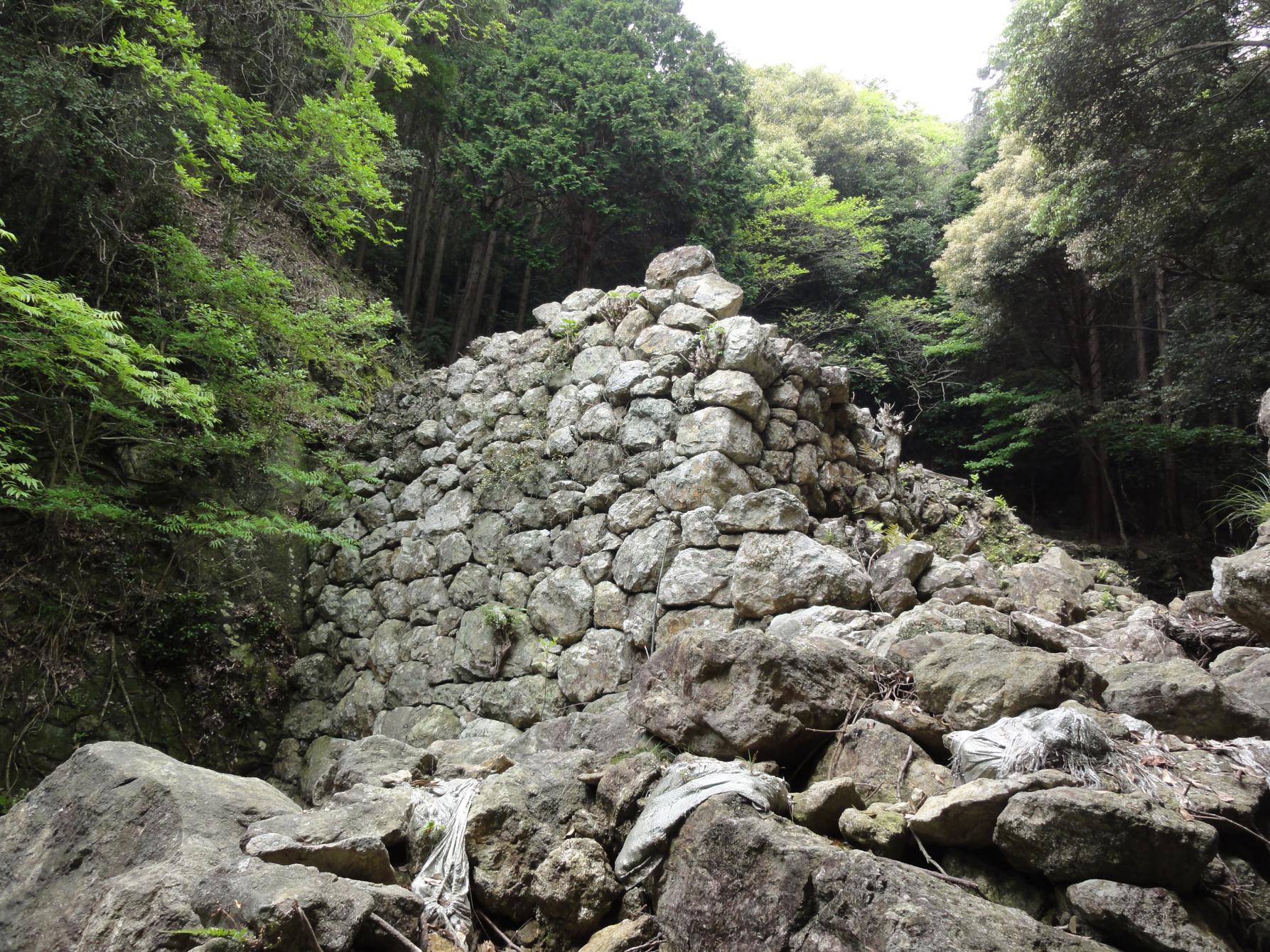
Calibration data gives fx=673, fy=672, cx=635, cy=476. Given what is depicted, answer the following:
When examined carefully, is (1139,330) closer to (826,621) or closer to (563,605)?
(826,621)

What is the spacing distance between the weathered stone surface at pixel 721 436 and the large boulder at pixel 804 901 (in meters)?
2.88

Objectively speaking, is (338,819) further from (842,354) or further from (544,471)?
(842,354)

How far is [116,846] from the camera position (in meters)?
1.90

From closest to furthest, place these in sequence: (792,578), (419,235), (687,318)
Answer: (792,578) < (687,318) < (419,235)

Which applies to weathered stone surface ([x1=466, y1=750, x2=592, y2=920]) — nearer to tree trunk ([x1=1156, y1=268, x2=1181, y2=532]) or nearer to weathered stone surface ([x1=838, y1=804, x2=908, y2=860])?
weathered stone surface ([x1=838, y1=804, x2=908, y2=860])

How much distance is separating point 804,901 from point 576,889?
775mm

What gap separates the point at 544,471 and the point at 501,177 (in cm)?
588

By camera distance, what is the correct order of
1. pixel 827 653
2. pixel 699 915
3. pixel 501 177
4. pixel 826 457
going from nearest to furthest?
pixel 699 915 → pixel 827 653 → pixel 826 457 → pixel 501 177

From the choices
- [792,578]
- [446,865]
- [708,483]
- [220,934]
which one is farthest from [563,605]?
[220,934]

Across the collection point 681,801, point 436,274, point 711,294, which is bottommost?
point 681,801

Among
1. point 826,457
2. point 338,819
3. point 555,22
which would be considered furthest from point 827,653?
point 555,22

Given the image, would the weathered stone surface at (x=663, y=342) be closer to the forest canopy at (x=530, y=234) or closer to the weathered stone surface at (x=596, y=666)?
the weathered stone surface at (x=596, y=666)

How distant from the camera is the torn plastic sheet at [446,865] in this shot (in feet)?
6.48

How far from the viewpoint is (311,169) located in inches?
259
